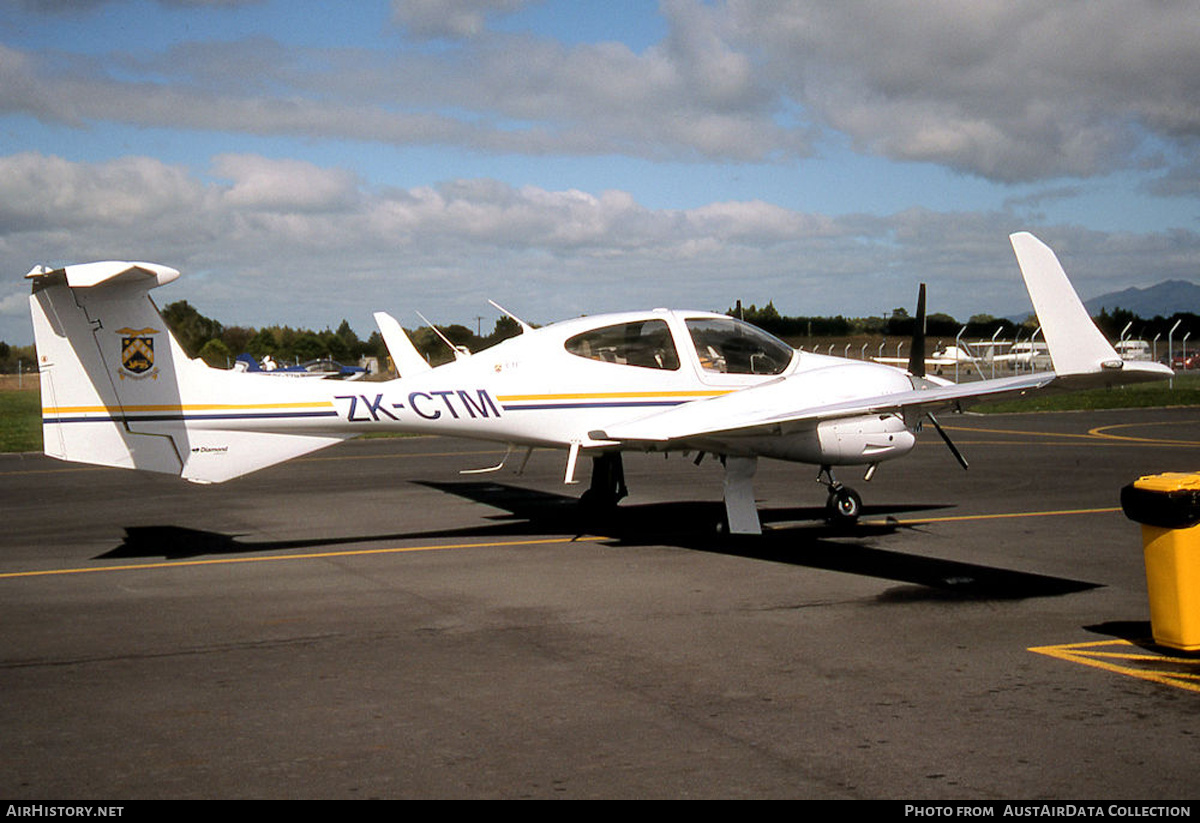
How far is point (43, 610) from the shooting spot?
909 cm

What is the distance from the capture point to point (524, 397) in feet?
41.5

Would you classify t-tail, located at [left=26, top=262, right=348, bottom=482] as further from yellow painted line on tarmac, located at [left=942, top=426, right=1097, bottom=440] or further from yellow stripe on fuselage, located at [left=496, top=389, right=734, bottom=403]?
yellow painted line on tarmac, located at [left=942, top=426, right=1097, bottom=440]

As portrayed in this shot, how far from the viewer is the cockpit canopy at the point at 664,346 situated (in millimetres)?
13070

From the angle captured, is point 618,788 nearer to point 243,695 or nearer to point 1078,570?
point 243,695

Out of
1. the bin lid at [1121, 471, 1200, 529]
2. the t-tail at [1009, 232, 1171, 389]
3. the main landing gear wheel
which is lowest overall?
the main landing gear wheel

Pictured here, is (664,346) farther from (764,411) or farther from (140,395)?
(140,395)

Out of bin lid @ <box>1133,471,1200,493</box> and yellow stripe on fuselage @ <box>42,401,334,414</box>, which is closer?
bin lid @ <box>1133,471,1200,493</box>

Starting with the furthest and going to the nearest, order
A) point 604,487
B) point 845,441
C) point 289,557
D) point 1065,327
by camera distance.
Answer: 1. point 604,487
2. point 845,441
3. point 289,557
4. point 1065,327

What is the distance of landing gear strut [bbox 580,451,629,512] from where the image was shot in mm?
14438

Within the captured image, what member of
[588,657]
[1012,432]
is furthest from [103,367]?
[1012,432]

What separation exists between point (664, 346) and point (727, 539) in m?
2.55

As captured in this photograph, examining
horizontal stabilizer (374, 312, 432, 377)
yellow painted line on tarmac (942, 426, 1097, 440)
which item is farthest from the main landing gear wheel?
yellow painted line on tarmac (942, 426, 1097, 440)

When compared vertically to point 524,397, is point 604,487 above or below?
below

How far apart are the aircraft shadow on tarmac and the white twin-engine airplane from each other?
0.62 meters
